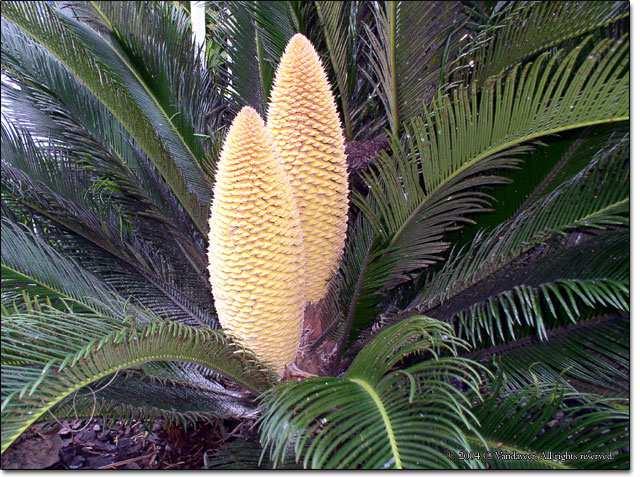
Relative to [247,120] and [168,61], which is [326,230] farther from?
[168,61]

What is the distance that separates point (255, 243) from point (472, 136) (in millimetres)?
462

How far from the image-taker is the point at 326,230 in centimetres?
125

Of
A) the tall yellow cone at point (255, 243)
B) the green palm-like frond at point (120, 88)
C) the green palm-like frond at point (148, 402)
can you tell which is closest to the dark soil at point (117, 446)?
the green palm-like frond at point (148, 402)

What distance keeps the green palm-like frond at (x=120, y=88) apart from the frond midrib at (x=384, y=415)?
2.37ft

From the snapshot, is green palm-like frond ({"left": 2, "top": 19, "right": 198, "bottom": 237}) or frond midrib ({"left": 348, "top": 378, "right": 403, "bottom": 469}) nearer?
frond midrib ({"left": 348, "top": 378, "right": 403, "bottom": 469})

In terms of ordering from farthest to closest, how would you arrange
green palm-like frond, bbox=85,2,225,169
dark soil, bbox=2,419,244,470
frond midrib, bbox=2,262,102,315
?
green palm-like frond, bbox=85,2,225,169 < dark soil, bbox=2,419,244,470 < frond midrib, bbox=2,262,102,315

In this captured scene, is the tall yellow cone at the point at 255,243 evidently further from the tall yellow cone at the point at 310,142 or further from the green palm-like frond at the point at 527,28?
the green palm-like frond at the point at 527,28

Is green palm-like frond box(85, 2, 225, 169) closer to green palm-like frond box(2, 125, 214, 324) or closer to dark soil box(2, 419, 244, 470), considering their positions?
green palm-like frond box(2, 125, 214, 324)

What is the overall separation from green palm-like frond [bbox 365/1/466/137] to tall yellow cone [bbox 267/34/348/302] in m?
0.21

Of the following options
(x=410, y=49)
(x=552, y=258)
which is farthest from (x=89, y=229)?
(x=552, y=258)

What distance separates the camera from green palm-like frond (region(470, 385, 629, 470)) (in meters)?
0.91

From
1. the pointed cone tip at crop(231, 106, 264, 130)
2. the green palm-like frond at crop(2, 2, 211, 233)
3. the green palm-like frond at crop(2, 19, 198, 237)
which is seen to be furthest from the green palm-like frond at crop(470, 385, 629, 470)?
the green palm-like frond at crop(2, 19, 198, 237)

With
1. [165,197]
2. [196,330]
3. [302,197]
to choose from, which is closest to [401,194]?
[302,197]

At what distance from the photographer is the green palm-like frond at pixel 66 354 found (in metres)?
0.76
